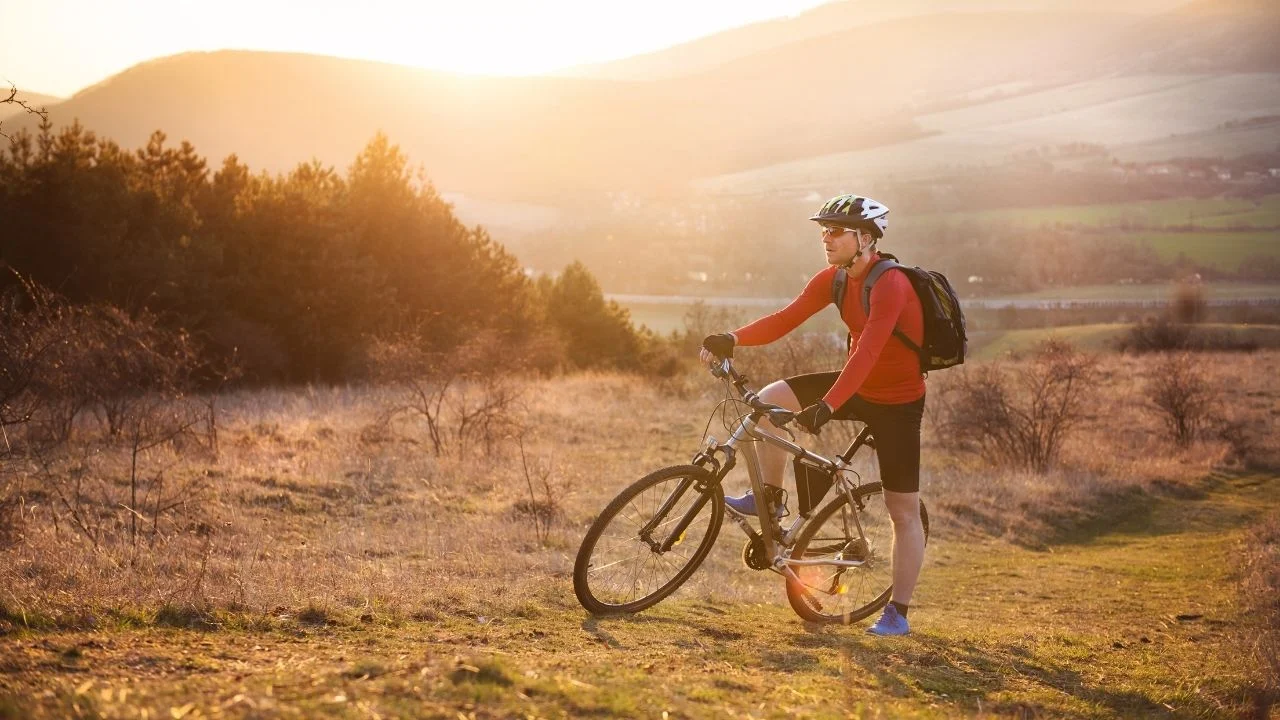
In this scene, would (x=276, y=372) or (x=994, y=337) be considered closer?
(x=276, y=372)

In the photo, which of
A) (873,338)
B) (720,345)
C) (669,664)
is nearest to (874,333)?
(873,338)

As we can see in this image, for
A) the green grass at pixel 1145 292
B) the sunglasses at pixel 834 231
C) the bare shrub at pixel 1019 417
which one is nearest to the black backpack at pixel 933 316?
the sunglasses at pixel 834 231

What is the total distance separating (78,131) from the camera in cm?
2631

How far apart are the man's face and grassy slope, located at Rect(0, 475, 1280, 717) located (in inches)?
84.8

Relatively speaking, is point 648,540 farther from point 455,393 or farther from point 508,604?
point 455,393

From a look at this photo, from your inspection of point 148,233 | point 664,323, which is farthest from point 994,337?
point 148,233

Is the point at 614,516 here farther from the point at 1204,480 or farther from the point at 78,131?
the point at 78,131

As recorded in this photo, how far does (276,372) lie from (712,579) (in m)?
20.7

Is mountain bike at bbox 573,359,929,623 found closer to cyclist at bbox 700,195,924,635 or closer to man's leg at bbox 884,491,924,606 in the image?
cyclist at bbox 700,195,924,635

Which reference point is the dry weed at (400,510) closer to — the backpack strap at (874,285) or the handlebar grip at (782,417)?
the handlebar grip at (782,417)

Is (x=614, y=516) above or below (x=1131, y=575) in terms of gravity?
above

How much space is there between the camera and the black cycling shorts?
5559 mm

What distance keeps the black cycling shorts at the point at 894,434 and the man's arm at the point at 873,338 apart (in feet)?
1.05

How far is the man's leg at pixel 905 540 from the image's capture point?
5734 mm
